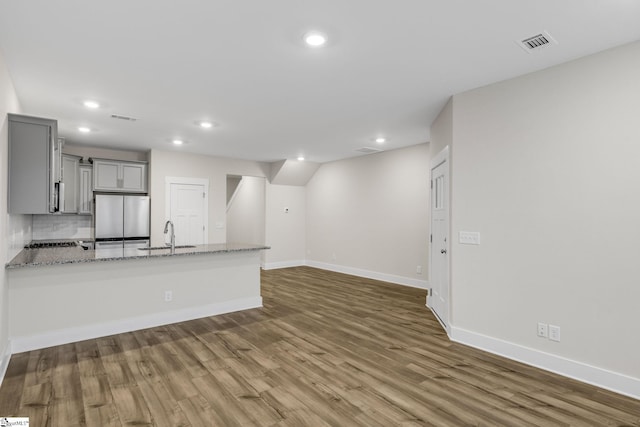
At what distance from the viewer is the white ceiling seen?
2.14 meters

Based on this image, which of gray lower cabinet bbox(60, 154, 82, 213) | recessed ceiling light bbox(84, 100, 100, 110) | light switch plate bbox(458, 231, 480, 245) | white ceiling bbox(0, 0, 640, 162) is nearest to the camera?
white ceiling bbox(0, 0, 640, 162)

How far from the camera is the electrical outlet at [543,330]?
2.95 meters

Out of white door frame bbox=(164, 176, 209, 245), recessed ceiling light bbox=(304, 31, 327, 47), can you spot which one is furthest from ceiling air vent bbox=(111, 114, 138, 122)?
recessed ceiling light bbox=(304, 31, 327, 47)

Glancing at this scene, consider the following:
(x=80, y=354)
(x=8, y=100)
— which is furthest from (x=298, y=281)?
(x=8, y=100)

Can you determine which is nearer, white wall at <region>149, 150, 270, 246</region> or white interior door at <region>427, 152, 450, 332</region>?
white interior door at <region>427, 152, 450, 332</region>

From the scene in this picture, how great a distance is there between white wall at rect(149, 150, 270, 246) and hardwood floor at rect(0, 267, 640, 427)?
10.7 feet

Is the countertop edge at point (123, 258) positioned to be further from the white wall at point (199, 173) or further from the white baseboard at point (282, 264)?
the white baseboard at point (282, 264)

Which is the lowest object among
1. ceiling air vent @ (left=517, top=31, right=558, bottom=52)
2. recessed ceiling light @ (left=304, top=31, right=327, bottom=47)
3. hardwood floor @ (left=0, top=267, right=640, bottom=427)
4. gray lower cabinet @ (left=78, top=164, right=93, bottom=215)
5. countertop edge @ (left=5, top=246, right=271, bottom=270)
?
hardwood floor @ (left=0, top=267, right=640, bottom=427)

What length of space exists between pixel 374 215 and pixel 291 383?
4765mm

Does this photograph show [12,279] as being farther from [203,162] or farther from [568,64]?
[568,64]

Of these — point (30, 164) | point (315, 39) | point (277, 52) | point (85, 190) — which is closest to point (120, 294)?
point (30, 164)

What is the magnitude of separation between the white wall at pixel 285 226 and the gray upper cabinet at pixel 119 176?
2.79 metres

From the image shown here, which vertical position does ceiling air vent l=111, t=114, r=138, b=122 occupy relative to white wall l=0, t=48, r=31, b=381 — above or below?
above

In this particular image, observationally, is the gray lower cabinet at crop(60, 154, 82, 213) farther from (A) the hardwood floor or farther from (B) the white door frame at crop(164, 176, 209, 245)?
(A) the hardwood floor
